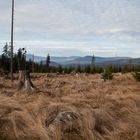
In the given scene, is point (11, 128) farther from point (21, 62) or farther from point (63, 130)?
point (21, 62)

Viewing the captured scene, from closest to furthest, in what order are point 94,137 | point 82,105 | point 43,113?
1. point 94,137
2. point 43,113
3. point 82,105

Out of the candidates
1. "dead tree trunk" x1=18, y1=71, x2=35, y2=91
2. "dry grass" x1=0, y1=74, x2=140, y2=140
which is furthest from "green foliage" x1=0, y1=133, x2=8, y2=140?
"dead tree trunk" x1=18, y1=71, x2=35, y2=91

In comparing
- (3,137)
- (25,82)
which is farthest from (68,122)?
(25,82)

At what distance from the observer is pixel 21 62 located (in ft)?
253

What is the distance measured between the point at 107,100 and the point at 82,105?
1.36m

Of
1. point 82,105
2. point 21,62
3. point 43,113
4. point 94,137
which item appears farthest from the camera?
point 21,62

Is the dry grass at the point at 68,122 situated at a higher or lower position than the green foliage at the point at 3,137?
higher

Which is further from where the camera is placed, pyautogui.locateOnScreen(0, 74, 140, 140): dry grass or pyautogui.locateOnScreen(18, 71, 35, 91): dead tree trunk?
pyautogui.locateOnScreen(18, 71, 35, 91): dead tree trunk

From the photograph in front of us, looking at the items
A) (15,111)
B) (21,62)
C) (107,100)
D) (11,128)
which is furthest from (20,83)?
(21,62)

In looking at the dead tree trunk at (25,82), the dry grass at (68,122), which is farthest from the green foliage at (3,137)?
the dead tree trunk at (25,82)

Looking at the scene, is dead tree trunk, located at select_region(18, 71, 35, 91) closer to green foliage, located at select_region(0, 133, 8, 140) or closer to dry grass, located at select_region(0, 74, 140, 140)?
dry grass, located at select_region(0, 74, 140, 140)

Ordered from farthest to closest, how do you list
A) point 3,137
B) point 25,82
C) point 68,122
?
1. point 25,82
2. point 68,122
3. point 3,137

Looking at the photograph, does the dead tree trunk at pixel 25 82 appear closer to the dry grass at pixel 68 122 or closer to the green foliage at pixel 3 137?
the dry grass at pixel 68 122

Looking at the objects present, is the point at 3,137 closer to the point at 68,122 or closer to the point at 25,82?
the point at 68,122
